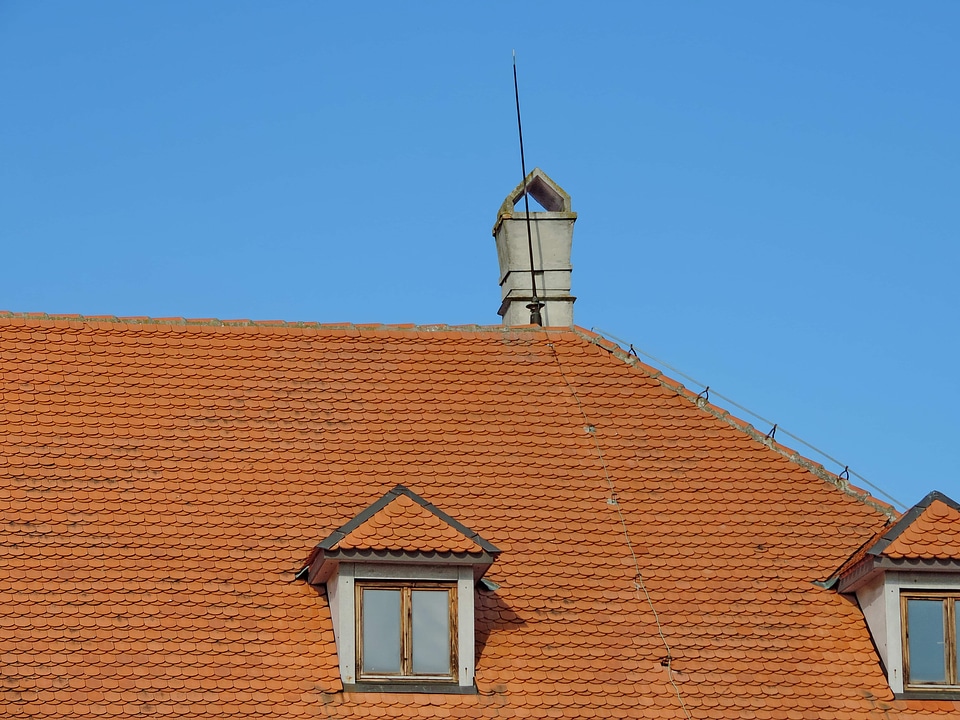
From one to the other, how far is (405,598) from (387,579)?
294mm

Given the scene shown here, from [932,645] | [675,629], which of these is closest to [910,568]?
[932,645]

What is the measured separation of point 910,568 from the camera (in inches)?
878

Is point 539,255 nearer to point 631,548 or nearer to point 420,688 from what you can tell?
point 631,548

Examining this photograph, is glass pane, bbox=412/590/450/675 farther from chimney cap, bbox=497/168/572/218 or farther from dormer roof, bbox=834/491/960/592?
chimney cap, bbox=497/168/572/218

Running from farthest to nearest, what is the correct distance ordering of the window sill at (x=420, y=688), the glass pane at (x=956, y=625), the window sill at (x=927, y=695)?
the glass pane at (x=956, y=625) → the window sill at (x=927, y=695) → the window sill at (x=420, y=688)

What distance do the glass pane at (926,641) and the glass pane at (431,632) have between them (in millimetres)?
5303

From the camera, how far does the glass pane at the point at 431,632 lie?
21625 millimetres

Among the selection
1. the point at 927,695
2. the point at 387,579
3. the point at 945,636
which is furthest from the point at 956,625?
the point at 387,579

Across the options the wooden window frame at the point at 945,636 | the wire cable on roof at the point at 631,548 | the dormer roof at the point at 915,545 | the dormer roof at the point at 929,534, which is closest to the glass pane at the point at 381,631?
the wire cable on roof at the point at 631,548

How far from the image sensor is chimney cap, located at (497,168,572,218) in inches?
1120

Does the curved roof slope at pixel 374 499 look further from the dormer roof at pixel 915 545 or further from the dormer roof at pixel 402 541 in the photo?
the dormer roof at pixel 402 541

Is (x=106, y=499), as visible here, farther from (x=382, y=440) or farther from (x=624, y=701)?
(x=624, y=701)

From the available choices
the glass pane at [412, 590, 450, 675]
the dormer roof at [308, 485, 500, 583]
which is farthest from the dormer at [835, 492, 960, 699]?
the glass pane at [412, 590, 450, 675]

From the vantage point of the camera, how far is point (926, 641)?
2230 cm
